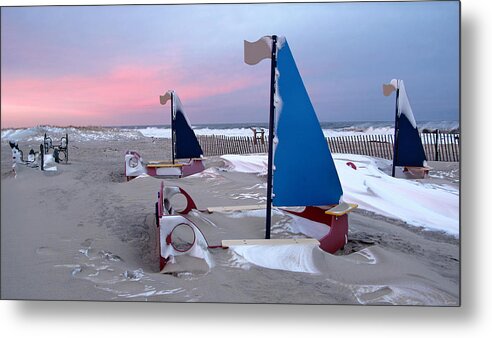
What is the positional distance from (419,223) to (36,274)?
6.05 feet

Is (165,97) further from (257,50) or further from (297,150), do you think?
(297,150)

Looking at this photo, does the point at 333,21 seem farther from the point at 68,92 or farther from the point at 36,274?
the point at 36,274

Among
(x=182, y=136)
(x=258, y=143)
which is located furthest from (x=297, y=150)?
(x=182, y=136)

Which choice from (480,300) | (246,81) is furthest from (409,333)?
(246,81)

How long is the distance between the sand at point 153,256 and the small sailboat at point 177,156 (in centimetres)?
30

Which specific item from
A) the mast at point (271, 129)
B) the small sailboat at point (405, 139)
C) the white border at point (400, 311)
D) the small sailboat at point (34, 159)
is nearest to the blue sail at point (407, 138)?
the small sailboat at point (405, 139)

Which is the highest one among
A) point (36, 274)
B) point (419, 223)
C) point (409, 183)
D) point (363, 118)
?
point (363, 118)

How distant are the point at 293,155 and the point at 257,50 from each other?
53cm

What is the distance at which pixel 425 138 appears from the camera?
2230 millimetres

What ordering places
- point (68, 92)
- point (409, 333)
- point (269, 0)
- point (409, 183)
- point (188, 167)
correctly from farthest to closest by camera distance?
1. point (188, 167)
2. point (409, 183)
3. point (68, 92)
4. point (269, 0)
5. point (409, 333)

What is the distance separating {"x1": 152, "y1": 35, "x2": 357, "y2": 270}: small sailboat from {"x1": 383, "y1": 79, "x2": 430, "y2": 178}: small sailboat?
43 centimetres

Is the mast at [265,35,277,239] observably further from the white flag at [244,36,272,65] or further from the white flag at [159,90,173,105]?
the white flag at [159,90,173,105]

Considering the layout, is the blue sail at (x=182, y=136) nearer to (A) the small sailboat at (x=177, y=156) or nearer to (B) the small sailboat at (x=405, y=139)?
(A) the small sailboat at (x=177, y=156)

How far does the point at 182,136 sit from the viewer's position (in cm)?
276
